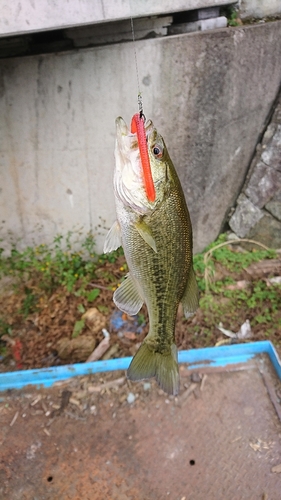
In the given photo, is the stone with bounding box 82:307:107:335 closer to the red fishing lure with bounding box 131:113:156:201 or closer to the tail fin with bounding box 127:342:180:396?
the tail fin with bounding box 127:342:180:396

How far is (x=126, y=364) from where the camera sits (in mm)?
3629

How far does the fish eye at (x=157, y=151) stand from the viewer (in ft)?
5.72

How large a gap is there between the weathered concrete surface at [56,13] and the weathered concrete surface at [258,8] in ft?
5.52

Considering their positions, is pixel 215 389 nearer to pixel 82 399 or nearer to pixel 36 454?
pixel 82 399

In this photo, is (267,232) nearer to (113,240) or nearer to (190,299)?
(190,299)

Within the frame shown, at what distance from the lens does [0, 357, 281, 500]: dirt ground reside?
287 cm

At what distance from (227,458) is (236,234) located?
267cm

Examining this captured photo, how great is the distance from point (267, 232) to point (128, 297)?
3.24 meters

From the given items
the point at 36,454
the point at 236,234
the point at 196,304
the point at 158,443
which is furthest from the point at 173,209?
the point at 236,234

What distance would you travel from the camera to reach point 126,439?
10.4 ft

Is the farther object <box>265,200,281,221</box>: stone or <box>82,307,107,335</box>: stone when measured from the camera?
<box>265,200,281,221</box>: stone

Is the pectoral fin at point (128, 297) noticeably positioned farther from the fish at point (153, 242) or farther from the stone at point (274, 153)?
the stone at point (274, 153)

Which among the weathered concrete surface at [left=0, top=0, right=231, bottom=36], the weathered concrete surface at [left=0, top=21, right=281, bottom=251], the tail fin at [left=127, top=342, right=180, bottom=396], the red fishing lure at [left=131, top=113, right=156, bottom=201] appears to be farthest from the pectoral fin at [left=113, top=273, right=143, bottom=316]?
the weathered concrete surface at [left=0, top=21, right=281, bottom=251]

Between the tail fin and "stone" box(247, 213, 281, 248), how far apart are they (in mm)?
2986
